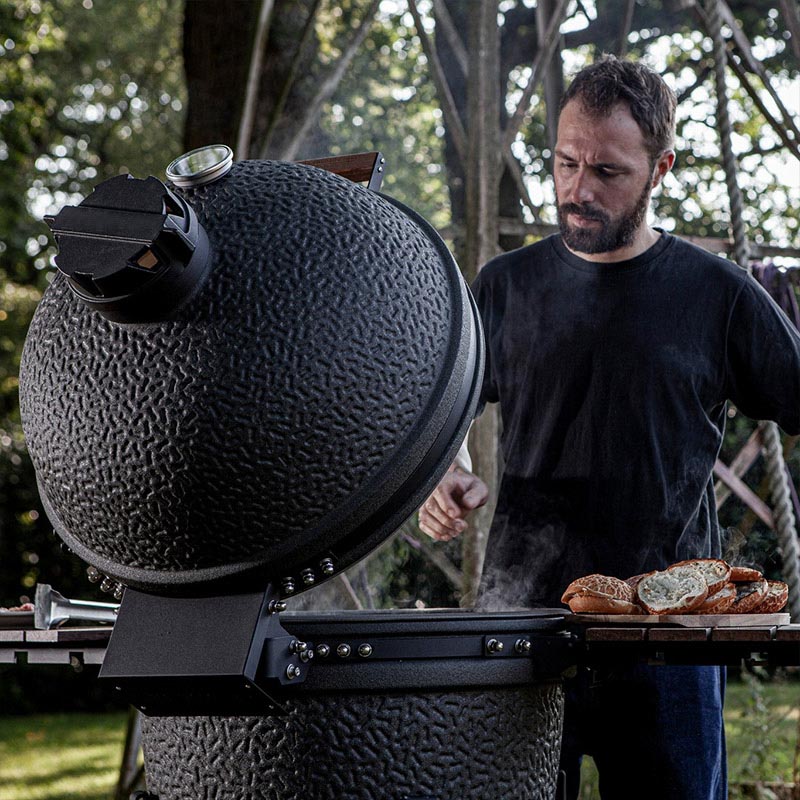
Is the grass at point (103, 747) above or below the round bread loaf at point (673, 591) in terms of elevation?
below

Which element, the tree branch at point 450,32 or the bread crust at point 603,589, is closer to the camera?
the bread crust at point 603,589

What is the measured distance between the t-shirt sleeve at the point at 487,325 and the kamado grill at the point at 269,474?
0.97m

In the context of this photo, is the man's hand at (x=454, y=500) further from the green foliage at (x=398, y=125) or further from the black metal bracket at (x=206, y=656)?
the green foliage at (x=398, y=125)

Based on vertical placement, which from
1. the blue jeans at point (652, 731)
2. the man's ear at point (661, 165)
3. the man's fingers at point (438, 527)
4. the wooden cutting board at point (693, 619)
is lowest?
the blue jeans at point (652, 731)

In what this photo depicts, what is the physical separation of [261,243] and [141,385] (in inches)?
8.8

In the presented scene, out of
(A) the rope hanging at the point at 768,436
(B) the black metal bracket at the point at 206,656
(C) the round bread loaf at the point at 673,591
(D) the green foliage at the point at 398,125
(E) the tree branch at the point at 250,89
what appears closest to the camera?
(B) the black metal bracket at the point at 206,656

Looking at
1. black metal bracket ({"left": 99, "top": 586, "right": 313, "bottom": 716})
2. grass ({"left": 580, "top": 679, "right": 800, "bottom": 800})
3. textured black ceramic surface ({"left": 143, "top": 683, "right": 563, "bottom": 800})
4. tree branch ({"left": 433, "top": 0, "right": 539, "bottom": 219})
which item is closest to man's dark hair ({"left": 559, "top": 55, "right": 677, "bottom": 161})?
textured black ceramic surface ({"left": 143, "top": 683, "right": 563, "bottom": 800})

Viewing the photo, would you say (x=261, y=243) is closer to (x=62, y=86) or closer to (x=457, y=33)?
(x=457, y=33)

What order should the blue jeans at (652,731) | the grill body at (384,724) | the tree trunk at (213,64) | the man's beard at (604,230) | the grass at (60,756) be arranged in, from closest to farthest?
the grill body at (384,724) → the blue jeans at (652,731) → the man's beard at (604,230) → the tree trunk at (213,64) → the grass at (60,756)

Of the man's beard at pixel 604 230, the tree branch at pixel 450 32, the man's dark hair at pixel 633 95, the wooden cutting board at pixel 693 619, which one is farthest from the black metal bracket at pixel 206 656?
the tree branch at pixel 450 32

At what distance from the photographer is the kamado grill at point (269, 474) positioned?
1250mm

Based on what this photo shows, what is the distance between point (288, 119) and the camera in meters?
4.88

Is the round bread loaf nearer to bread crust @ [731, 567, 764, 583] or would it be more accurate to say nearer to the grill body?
bread crust @ [731, 567, 764, 583]

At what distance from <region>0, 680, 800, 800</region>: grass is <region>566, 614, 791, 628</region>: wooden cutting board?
2665 millimetres
